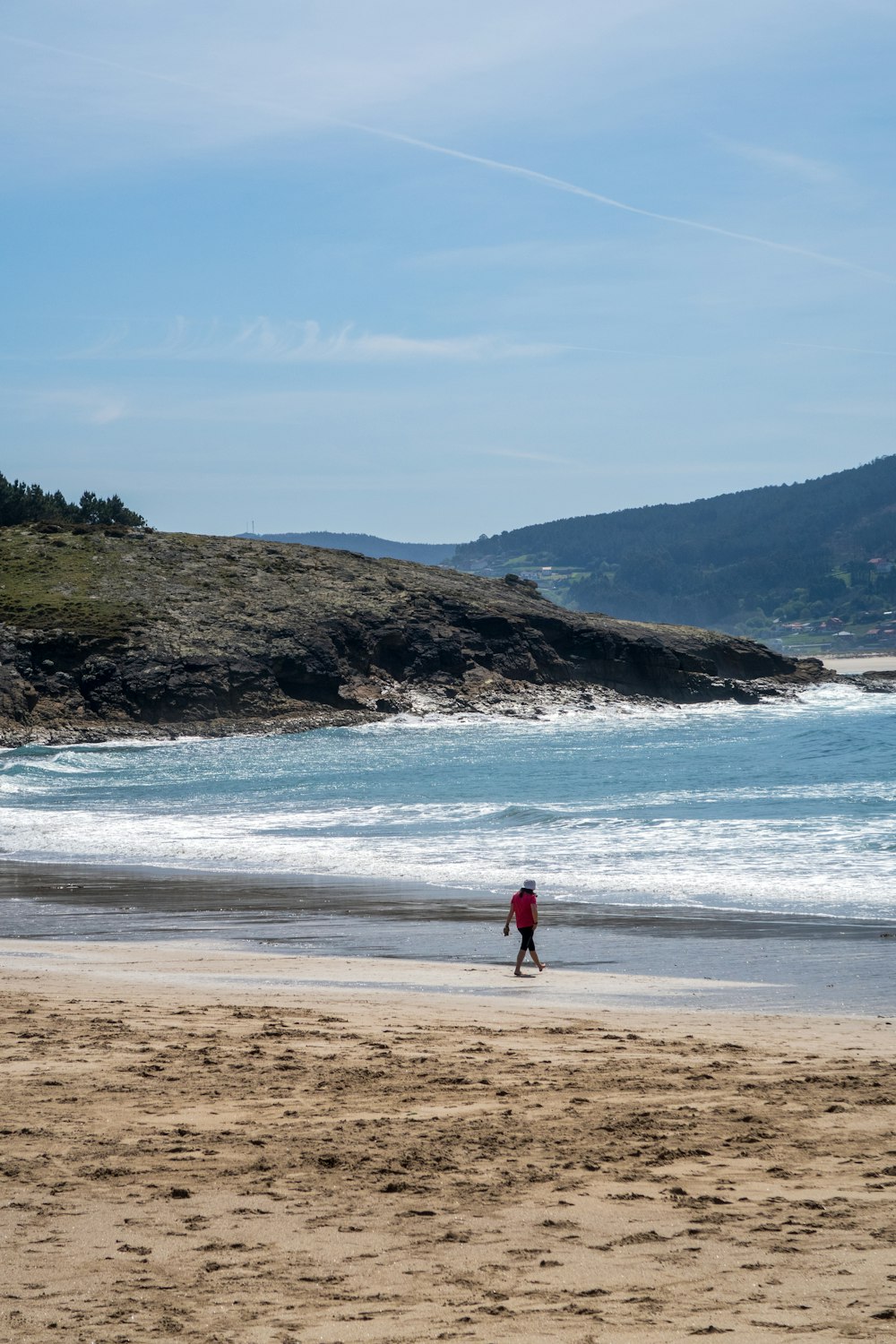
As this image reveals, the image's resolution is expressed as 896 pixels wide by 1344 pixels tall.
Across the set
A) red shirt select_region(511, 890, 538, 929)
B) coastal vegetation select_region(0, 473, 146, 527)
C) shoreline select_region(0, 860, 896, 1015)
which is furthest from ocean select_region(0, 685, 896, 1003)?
coastal vegetation select_region(0, 473, 146, 527)

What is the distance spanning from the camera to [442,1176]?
6484mm

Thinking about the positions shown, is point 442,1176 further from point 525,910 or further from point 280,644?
point 280,644

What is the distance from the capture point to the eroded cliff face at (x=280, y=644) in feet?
170

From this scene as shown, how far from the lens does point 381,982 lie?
12.3 m

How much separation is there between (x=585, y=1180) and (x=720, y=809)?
20230mm

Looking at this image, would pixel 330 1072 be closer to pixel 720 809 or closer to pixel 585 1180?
pixel 585 1180

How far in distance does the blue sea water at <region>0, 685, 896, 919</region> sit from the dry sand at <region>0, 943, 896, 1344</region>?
7.76 m

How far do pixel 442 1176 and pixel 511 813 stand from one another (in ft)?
64.8

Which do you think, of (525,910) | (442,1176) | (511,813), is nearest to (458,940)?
(525,910)

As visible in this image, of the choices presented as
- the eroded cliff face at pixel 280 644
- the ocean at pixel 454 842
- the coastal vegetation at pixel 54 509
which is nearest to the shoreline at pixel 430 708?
the eroded cliff face at pixel 280 644

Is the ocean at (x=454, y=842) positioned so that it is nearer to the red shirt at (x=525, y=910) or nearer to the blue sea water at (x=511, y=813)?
the blue sea water at (x=511, y=813)

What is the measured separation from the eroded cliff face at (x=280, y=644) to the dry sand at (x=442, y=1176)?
1581 inches

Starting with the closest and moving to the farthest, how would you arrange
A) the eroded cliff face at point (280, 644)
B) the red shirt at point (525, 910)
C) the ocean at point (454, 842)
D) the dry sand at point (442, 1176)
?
the dry sand at point (442, 1176)
the red shirt at point (525, 910)
the ocean at point (454, 842)
the eroded cliff face at point (280, 644)

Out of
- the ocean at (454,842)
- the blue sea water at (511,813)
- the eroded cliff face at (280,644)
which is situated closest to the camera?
the ocean at (454,842)
